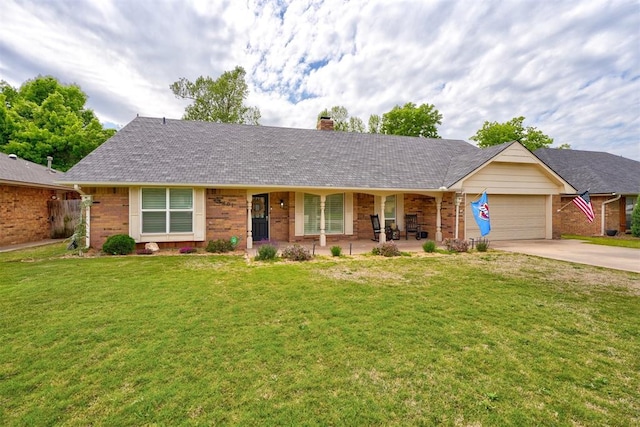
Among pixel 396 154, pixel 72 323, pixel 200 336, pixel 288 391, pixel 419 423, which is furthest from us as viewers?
pixel 396 154

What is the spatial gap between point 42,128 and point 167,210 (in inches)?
842

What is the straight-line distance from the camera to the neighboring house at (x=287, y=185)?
9.84m

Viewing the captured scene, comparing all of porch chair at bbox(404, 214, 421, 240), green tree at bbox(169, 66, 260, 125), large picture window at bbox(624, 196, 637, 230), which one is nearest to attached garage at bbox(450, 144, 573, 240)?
porch chair at bbox(404, 214, 421, 240)

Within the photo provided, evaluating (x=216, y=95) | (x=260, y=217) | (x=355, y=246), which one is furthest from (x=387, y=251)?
(x=216, y=95)

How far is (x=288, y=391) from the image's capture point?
2646 millimetres

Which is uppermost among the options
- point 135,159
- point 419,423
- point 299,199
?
point 135,159

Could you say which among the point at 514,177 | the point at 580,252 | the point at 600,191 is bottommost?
the point at 580,252

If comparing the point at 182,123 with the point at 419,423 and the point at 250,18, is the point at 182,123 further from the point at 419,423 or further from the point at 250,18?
the point at 419,423

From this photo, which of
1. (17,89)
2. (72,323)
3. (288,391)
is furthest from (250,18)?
(17,89)

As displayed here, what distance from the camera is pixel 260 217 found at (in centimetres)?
1238

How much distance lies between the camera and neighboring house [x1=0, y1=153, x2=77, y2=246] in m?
11.0

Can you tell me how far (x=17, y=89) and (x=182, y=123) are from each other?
24.2m

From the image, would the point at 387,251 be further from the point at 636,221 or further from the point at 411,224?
the point at 636,221

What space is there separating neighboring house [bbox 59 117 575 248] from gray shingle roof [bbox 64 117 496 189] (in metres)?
0.05
